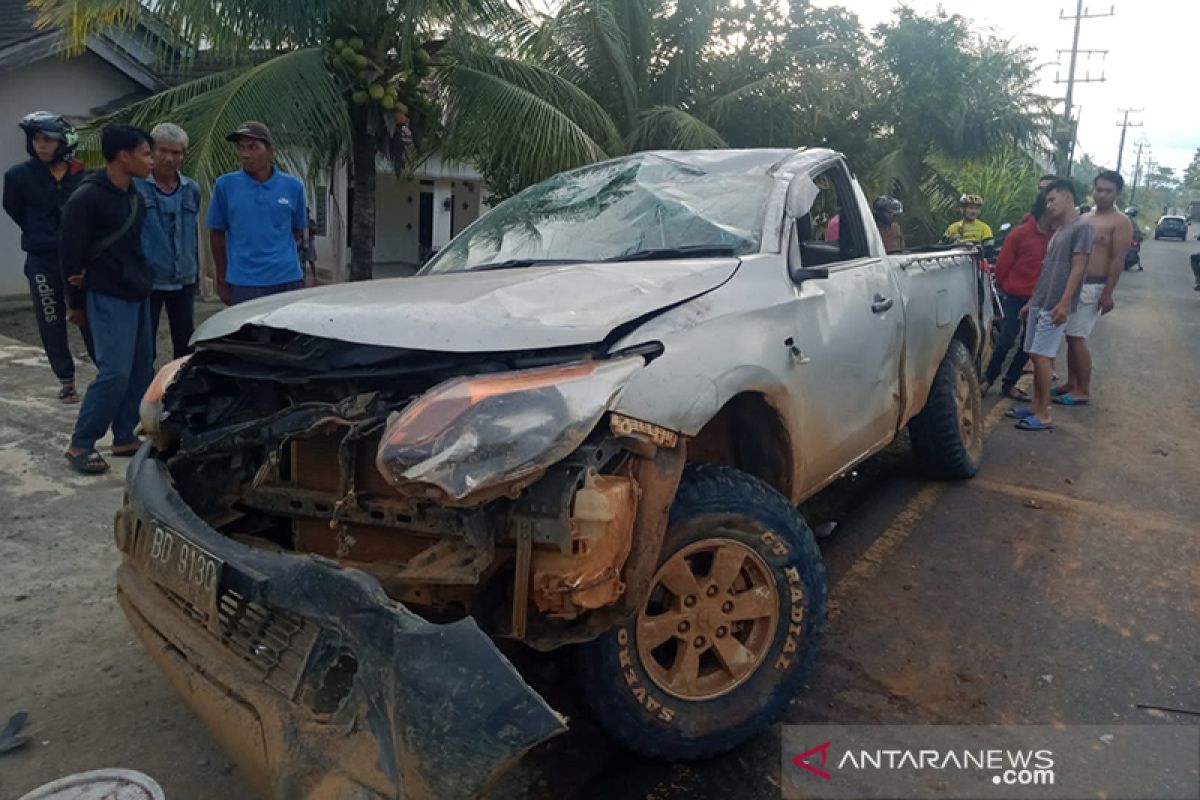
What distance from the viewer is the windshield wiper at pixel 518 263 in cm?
334

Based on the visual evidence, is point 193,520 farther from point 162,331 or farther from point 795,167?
point 162,331

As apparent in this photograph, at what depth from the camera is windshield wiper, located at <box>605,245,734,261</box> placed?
3.14 metres

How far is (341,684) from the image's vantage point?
1992mm

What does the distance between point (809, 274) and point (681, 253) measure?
1.56ft

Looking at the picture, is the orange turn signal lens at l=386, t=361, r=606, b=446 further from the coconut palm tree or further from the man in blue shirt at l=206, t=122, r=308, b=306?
the coconut palm tree

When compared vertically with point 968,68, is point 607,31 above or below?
below

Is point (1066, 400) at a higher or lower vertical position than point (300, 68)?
lower

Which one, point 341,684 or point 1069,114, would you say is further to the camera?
point 1069,114

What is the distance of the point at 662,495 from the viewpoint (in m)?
2.23

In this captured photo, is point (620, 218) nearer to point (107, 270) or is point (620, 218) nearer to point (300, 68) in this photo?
point (107, 270)

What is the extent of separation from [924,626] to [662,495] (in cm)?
179

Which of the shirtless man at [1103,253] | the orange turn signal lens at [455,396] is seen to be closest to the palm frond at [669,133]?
the shirtless man at [1103,253]

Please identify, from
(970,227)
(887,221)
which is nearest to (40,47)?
(887,221)

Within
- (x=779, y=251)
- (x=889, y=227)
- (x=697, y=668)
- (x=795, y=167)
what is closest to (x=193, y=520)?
(x=697, y=668)
